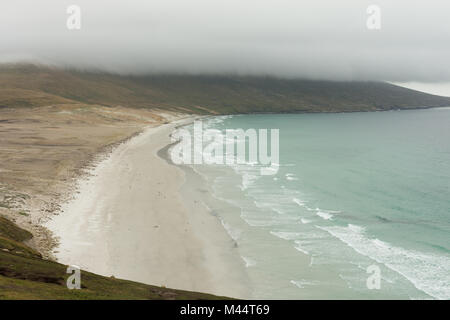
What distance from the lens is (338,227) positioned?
41.4 m

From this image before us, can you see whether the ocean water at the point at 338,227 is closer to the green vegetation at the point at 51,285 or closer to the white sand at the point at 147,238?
the white sand at the point at 147,238

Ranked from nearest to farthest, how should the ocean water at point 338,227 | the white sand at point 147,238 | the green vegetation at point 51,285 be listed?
the green vegetation at point 51,285, the ocean water at point 338,227, the white sand at point 147,238

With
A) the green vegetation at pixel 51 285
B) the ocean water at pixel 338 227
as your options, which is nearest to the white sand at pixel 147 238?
the ocean water at pixel 338 227

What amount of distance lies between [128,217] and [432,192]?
145 feet

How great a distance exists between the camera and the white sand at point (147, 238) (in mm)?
29375

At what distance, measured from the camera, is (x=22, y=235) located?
33.0 meters

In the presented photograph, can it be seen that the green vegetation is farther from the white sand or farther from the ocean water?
the ocean water

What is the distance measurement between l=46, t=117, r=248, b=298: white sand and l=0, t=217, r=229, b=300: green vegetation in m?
4.52

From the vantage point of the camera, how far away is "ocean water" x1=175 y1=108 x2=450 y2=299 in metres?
28.7

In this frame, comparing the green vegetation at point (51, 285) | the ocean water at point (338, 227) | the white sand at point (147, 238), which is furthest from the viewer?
the white sand at point (147, 238)

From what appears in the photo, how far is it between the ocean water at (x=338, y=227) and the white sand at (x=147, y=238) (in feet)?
7.19

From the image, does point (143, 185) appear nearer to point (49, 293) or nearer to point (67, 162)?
point (67, 162)

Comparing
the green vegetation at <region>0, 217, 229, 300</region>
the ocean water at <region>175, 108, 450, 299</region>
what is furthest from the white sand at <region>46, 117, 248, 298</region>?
the green vegetation at <region>0, 217, 229, 300</region>

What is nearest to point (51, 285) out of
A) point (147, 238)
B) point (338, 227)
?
point (147, 238)
